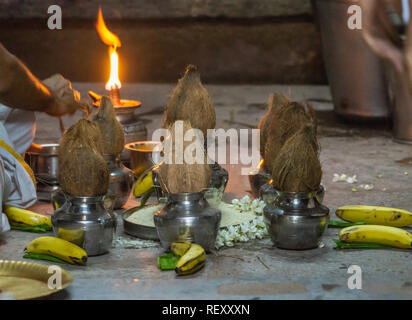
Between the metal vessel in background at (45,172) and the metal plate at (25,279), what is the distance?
1.05 metres

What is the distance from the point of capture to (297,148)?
2.52m

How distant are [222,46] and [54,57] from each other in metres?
1.89

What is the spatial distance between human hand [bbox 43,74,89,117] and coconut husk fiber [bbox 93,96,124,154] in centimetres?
38

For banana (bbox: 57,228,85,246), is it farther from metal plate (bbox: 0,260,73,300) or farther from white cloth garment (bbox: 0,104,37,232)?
white cloth garment (bbox: 0,104,37,232)

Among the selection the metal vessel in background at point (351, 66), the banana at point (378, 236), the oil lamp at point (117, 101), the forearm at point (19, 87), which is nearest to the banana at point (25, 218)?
the forearm at point (19, 87)

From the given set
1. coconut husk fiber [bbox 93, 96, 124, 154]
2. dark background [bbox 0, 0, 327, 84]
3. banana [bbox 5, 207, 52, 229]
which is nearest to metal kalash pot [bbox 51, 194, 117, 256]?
banana [bbox 5, 207, 52, 229]

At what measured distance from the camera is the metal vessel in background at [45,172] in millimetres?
3352

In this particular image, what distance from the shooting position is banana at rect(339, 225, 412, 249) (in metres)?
2.59

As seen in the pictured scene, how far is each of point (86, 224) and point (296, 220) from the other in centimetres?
78

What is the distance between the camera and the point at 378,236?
260 cm

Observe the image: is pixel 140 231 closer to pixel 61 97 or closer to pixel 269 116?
pixel 269 116

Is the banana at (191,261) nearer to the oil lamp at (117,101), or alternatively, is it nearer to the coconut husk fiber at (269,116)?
the coconut husk fiber at (269,116)
